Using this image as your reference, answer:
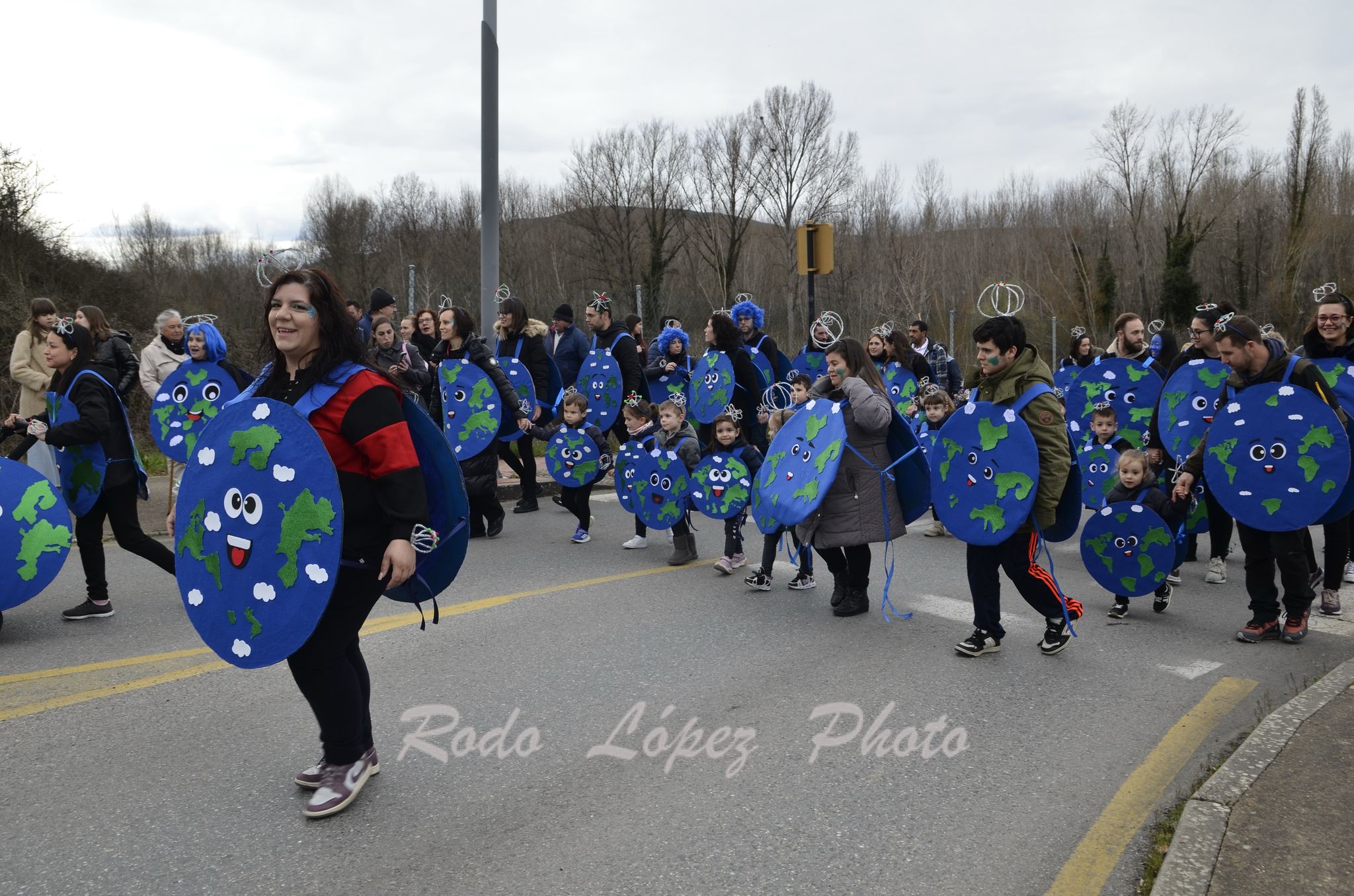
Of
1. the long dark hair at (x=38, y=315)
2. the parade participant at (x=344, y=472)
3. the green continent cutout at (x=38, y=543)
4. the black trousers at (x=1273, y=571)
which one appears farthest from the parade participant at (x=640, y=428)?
the long dark hair at (x=38, y=315)

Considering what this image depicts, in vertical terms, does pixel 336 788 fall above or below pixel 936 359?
below

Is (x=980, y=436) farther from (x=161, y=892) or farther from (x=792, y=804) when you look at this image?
(x=161, y=892)

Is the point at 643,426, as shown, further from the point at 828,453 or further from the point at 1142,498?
the point at 1142,498

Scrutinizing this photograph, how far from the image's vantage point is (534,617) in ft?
21.0

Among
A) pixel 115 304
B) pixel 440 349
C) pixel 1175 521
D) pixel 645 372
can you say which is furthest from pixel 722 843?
pixel 115 304

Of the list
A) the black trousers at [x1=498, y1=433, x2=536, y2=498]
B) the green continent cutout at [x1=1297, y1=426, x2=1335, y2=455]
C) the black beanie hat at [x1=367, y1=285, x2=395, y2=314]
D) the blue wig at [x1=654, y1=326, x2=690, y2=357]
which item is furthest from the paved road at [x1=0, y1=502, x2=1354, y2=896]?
the blue wig at [x1=654, y1=326, x2=690, y2=357]

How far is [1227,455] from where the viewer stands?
6113mm

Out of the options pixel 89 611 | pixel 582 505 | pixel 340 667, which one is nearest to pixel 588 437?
pixel 582 505

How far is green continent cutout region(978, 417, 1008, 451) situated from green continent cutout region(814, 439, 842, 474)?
0.87 meters

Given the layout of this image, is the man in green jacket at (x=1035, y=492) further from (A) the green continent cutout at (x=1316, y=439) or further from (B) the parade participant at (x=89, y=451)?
(B) the parade participant at (x=89, y=451)

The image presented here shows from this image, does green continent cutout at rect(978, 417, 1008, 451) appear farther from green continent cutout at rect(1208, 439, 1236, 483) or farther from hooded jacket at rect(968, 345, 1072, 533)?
green continent cutout at rect(1208, 439, 1236, 483)

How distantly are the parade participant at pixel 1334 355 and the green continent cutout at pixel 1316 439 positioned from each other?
0.77 meters

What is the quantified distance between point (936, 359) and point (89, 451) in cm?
793

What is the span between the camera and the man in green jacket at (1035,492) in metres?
5.40
